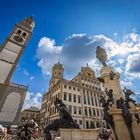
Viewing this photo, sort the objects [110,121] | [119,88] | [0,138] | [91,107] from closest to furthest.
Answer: [0,138] < [110,121] < [119,88] < [91,107]

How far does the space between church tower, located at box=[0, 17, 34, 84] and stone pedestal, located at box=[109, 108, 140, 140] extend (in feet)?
76.4

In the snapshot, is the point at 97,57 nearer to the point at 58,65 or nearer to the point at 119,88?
the point at 119,88

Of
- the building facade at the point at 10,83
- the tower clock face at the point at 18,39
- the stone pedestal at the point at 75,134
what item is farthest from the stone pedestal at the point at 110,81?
the tower clock face at the point at 18,39

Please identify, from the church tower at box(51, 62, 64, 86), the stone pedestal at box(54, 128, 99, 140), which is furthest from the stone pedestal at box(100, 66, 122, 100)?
the church tower at box(51, 62, 64, 86)

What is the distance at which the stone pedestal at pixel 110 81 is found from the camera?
8063 millimetres

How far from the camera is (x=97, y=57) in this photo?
435 inches

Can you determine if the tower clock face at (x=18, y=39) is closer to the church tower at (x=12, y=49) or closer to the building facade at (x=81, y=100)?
the church tower at (x=12, y=49)

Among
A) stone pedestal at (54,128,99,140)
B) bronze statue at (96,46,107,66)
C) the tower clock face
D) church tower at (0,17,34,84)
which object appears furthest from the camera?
the tower clock face

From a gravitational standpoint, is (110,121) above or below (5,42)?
below

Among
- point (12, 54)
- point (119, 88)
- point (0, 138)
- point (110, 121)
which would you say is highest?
point (12, 54)

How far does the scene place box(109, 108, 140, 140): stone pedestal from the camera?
5.71 m

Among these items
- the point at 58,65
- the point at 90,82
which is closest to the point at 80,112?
the point at 90,82

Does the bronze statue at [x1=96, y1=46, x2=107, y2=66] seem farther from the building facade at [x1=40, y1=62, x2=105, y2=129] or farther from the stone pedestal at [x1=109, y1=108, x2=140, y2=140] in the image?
the building facade at [x1=40, y1=62, x2=105, y2=129]

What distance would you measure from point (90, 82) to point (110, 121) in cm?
4341
